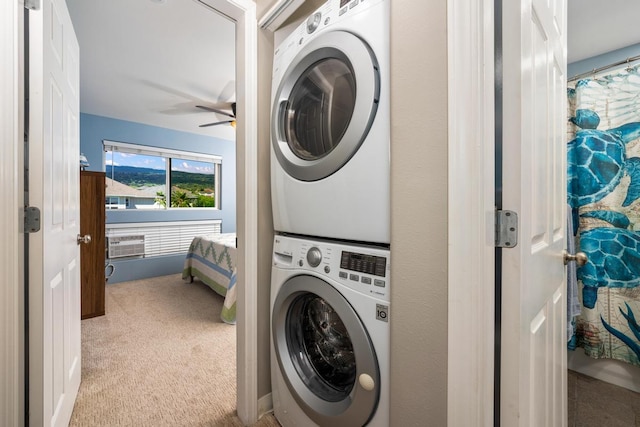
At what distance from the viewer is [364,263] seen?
0.93m

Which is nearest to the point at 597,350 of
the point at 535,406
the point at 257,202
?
the point at 535,406

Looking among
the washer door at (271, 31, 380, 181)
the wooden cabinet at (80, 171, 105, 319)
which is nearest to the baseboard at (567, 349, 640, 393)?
the washer door at (271, 31, 380, 181)

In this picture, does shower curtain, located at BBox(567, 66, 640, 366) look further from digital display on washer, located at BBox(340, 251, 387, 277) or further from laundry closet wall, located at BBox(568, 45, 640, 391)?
digital display on washer, located at BBox(340, 251, 387, 277)

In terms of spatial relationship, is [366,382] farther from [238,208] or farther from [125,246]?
[125,246]

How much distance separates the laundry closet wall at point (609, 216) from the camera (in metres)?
1.62

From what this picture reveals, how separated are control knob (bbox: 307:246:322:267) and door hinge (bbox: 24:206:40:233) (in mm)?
908

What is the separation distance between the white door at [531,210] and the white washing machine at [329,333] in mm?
322

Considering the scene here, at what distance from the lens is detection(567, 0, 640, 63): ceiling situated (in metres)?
1.54

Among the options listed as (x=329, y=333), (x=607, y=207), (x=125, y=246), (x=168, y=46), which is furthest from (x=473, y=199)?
(x=125, y=246)

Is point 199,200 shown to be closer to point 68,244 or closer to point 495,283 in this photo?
point 68,244

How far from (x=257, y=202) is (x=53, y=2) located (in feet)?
3.57

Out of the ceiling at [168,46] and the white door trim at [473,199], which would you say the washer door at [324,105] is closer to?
the white door trim at [473,199]

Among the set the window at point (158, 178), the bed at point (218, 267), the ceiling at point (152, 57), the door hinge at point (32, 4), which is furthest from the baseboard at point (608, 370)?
the window at point (158, 178)

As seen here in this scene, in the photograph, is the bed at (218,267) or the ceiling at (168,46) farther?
the bed at (218,267)
